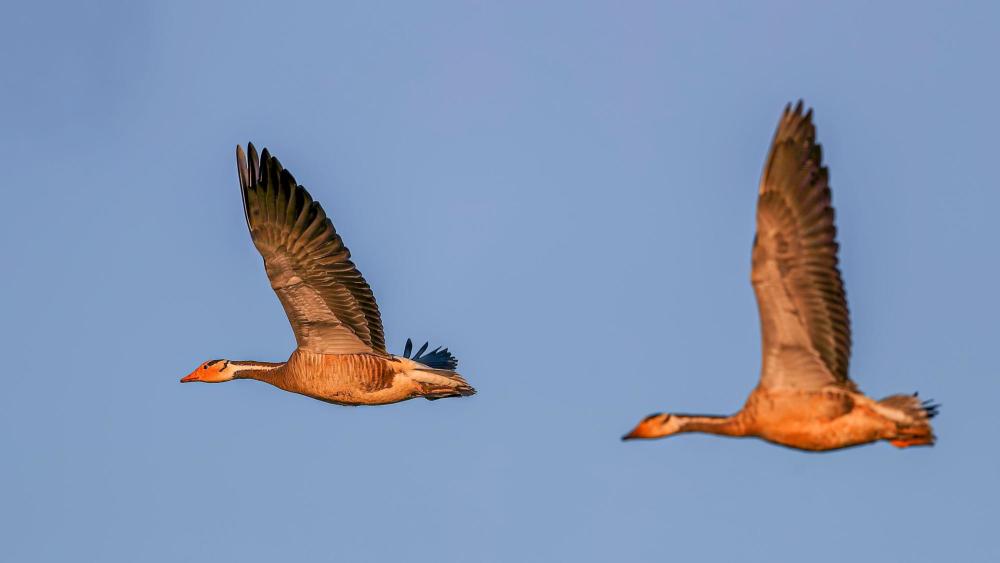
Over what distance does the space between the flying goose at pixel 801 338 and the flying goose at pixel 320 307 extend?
5.51m

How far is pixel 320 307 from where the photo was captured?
21656mm

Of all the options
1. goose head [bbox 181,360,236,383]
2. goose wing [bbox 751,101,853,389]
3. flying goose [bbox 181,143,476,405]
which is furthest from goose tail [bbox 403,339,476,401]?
goose wing [bbox 751,101,853,389]

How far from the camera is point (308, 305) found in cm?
2161

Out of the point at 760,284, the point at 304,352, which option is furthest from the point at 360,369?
the point at 760,284

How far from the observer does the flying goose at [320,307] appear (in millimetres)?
21172

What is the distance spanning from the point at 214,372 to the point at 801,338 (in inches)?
411

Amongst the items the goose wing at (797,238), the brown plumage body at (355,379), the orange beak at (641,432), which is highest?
the goose wing at (797,238)

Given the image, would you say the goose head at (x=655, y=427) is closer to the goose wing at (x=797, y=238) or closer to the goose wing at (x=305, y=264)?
the goose wing at (x=797, y=238)

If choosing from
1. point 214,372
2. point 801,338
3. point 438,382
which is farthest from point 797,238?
point 214,372

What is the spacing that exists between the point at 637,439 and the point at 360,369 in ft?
18.9

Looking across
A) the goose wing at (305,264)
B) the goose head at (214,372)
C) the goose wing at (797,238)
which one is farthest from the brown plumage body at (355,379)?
the goose wing at (797,238)

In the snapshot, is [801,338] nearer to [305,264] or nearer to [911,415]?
[911,415]

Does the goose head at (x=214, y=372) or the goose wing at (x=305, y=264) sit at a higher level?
the goose wing at (x=305, y=264)

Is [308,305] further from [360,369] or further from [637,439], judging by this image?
[637,439]
